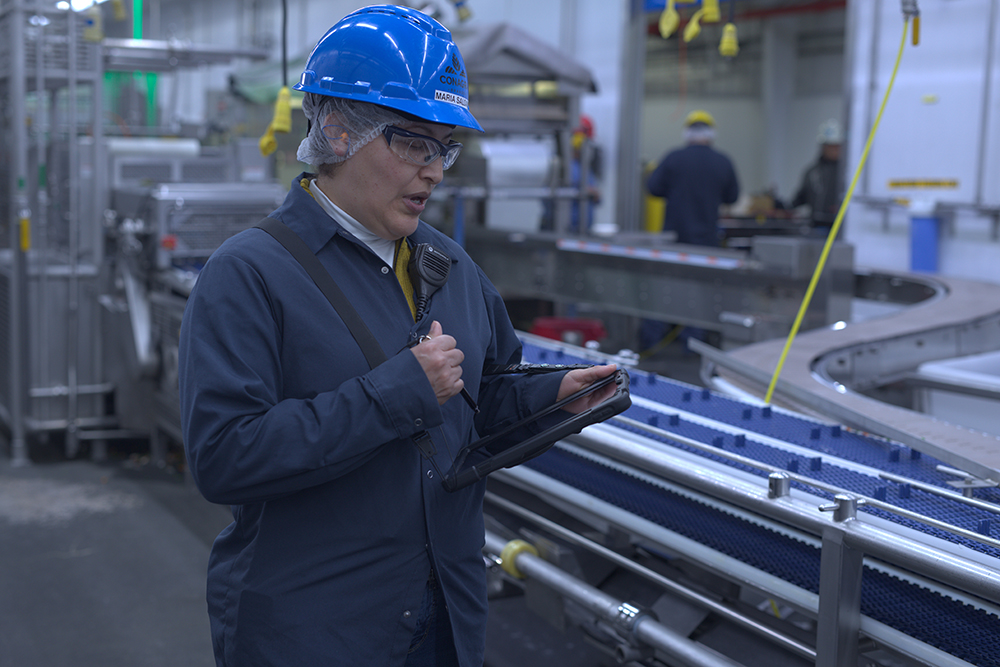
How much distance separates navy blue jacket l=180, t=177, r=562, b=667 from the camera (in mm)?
1106

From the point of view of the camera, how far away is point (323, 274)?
1.21 metres

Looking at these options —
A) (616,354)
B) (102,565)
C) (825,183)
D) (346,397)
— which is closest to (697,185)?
(825,183)

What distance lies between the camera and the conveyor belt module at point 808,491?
142 centimetres

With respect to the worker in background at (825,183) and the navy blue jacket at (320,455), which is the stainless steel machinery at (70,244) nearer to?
the navy blue jacket at (320,455)

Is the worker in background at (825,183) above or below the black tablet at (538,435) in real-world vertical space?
above

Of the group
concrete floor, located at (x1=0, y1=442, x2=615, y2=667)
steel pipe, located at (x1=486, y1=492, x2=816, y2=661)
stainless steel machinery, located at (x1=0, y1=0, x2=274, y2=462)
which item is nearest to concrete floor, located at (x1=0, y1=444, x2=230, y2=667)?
concrete floor, located at (x1=0, y1=442, x2=615, y2=667)

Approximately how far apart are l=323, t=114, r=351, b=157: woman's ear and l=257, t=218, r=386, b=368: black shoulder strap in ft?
0.43

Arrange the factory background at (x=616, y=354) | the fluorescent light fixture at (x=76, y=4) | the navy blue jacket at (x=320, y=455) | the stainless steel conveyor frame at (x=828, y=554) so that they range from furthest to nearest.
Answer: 1. the fluorescent light fixture at (x=76, y=4)
2. the factory background at (x=616, y=354)
3. the stainless steel conveyor frame at (x=828, y=554)
4. the navy blue jacket at (x=320, y=455)

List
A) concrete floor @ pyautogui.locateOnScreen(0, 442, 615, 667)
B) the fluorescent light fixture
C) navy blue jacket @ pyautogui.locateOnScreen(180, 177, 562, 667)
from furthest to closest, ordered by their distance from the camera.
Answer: the fluorescent light fixture
concrete floor @ pyautogui.locateOnScreen(0, 442, 615, 667)
navy blue jacket @ pyautogui.locateOnScreen(180, 177, 562, 667)

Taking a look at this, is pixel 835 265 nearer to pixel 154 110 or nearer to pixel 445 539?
pixel 445 539

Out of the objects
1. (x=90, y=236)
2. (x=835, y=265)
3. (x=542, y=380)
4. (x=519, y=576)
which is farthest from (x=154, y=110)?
(x=542, y=380)

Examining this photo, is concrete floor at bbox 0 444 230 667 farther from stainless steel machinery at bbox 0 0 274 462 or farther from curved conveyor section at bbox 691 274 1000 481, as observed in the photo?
curved conveyor section at bbox 691 274 1000 481

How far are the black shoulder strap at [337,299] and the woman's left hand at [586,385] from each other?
1.00ft

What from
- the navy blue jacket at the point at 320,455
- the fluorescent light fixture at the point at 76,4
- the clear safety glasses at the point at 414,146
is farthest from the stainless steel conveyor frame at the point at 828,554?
the fluorescent light fixture at the point at 76,4
